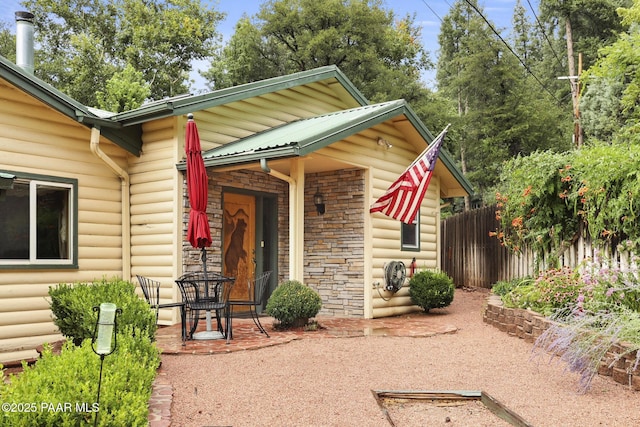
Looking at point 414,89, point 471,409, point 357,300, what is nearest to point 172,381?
point 471,409

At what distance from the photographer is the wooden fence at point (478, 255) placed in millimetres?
13111

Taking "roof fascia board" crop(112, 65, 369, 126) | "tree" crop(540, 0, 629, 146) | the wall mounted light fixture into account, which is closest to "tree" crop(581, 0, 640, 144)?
"tree" crop(540, 0, 629, 146)

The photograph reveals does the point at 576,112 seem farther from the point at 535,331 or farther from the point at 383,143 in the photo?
the point at 535,331

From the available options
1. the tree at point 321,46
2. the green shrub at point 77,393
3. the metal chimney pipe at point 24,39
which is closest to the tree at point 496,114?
the tree at point 321,46

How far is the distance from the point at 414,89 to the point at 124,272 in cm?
1723

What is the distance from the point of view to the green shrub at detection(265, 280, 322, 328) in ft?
Result: 27.8

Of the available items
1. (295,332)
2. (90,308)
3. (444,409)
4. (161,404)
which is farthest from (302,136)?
(161,404)

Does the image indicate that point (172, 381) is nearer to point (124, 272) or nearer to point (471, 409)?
point (471, 409)

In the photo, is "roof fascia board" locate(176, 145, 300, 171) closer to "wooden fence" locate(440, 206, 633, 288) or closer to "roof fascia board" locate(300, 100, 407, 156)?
"roof fascia board" locate(300, 100, 407, 156)

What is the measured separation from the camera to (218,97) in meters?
9.73

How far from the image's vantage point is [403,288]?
11477mm

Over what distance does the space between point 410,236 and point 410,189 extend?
2199 mm

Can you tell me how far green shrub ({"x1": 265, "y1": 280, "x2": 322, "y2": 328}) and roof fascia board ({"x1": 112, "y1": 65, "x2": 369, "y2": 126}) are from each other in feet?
10.4

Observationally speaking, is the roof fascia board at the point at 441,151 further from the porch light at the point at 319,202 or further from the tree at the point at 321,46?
the tree at the point at 321,46
